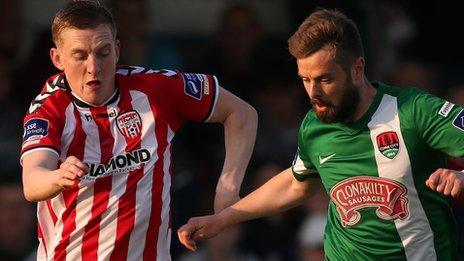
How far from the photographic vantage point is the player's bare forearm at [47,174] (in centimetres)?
662

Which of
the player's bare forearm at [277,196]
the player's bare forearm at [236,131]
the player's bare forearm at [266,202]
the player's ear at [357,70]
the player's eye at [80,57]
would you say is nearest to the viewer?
the player's ear at [357,70]

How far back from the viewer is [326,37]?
706 centimetres

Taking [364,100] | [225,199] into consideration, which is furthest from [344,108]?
[225,199]

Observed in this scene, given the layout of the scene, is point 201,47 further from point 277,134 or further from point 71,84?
point 71,84

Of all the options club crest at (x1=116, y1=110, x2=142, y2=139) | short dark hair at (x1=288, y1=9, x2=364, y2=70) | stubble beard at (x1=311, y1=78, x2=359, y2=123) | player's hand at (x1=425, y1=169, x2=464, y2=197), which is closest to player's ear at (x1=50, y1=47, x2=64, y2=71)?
club crest at (x1=116, y1=110, x2=142, y2=139)

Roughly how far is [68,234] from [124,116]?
2.28 ft

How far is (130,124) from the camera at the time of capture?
292 inches

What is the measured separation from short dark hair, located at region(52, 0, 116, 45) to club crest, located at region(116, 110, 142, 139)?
444mm

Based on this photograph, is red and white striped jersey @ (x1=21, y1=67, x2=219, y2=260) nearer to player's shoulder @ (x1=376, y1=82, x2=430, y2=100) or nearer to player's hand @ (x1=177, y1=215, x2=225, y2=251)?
player's hand @ (x1=177, y1=215, x2=225, y2=251)

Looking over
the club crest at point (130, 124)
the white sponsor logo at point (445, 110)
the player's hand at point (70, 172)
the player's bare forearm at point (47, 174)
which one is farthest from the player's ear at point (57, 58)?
the white sponsor logo at point (445, 110)

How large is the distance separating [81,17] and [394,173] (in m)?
1.82

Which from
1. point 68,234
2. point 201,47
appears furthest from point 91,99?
point 201,47

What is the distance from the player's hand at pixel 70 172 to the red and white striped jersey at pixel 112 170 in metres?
0.56

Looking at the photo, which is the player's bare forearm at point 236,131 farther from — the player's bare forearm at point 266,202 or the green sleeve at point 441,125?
the green sleeve at point 441,125
